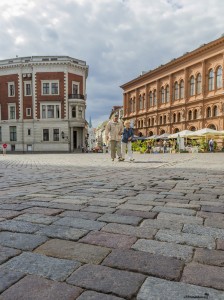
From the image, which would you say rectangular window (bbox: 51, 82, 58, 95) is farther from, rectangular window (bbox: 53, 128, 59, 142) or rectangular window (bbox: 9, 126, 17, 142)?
rectangular window (bbox: 9, 126, 17, 142)

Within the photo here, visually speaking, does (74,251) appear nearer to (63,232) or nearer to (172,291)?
(63,232)

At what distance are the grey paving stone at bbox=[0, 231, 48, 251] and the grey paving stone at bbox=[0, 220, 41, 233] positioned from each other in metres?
0.09

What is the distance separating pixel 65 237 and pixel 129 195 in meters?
1.96

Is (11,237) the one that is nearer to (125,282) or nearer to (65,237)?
(65,237)

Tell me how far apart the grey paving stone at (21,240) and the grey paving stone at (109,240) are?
314mm

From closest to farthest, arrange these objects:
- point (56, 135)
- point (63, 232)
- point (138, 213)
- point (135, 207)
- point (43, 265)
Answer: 1. point (43, 265)
2. point (63, 232)
3. point (138, 213)
4. point (135, 207)
5. point (56, 135)

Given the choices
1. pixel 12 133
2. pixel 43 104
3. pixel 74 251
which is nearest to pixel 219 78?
pixel 43 104

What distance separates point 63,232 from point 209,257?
43.4 inches

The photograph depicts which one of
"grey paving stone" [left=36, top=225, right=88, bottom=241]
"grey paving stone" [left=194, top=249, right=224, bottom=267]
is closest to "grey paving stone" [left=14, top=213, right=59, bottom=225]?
"grey paving stone" [left=36, top=225, right=88, bottom=241]

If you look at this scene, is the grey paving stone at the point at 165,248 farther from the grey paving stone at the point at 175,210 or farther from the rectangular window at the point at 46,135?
the rectangular window at the point at 46,135

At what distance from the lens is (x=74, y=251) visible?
190 centimetres

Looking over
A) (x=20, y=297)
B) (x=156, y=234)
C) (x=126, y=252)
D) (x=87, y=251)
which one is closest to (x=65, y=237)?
(x=87, y=251)

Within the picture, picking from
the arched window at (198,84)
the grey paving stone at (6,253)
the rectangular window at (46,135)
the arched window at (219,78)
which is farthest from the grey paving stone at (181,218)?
the arched window at (198,84)

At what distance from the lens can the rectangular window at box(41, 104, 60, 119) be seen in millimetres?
44750
